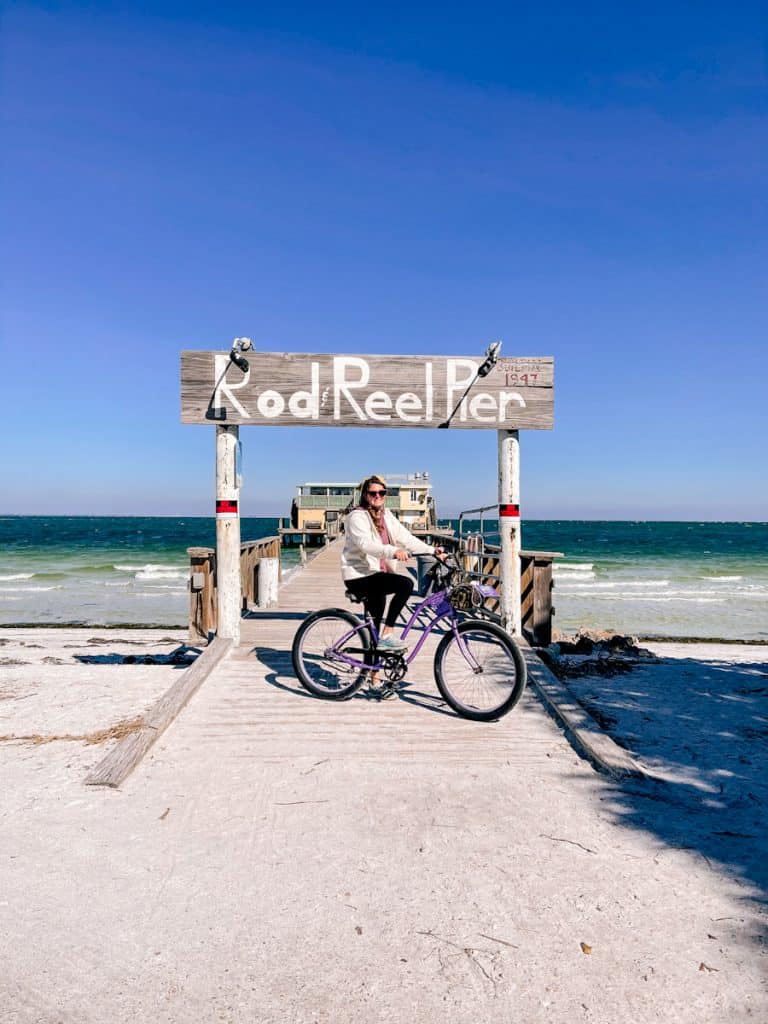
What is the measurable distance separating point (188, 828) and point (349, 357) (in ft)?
18.0

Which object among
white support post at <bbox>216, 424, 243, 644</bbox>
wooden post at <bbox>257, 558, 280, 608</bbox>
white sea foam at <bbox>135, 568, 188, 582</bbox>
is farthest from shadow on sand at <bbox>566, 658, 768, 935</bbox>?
white sea foam at <bbox>135, 568, 188, 582</bbox>

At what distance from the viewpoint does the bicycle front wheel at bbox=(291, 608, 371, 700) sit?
5.69 m

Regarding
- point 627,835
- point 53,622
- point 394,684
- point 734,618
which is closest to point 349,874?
point 627,835

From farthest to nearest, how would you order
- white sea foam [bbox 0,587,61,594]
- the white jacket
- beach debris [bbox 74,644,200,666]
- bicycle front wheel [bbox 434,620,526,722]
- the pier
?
white sea foam [bbox 0,587,61,594]
beach debris [bbox 74,644,200,666]
the white jacket
bicycle front wheel [bbox 434,620,526,722]
the pier

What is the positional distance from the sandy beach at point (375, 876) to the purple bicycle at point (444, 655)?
26 centimetres

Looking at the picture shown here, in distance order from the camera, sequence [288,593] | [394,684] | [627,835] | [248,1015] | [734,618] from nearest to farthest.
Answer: [248,1015] → [627,835] → [394,684] → [288,593] → [734,618]

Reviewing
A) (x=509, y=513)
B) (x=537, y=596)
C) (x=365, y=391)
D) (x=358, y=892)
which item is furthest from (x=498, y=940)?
(x=537, y=596)

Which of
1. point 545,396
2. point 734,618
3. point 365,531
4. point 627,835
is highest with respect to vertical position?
point 545,396

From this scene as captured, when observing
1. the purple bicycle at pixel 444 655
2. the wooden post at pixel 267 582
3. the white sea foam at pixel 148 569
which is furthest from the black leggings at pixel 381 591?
the white sea foam at pixel 148 569

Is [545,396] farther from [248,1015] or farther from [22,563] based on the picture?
[22,563]

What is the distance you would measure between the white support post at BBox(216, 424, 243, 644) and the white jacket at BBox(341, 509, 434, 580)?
8.23 ft

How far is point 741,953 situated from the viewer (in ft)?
8.77

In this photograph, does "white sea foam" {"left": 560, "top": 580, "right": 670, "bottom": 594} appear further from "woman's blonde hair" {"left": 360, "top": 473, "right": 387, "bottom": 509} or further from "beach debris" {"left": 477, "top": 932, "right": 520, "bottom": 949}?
"beach debris" {"left": 477, "top": 932, "right": 520, "bottom": 949}

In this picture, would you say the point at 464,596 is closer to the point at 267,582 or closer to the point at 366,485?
the point at 366,485
